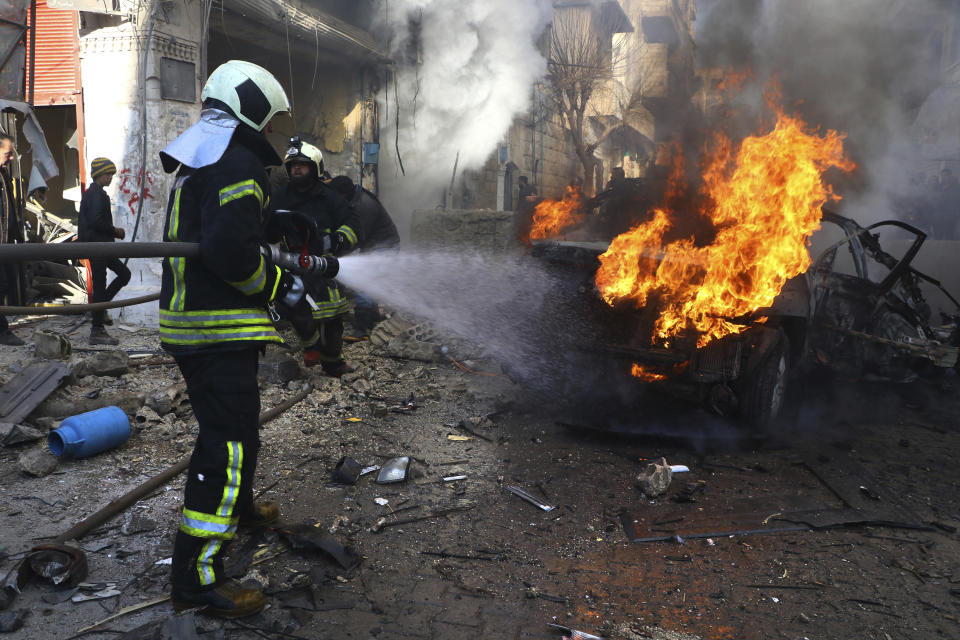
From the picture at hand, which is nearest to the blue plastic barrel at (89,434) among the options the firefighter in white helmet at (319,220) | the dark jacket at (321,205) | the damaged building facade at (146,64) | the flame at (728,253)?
the firefighter in white helmet at (319,220)

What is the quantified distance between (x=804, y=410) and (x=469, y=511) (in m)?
3.87

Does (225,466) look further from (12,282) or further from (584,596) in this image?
(12,282)

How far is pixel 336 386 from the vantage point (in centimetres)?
615

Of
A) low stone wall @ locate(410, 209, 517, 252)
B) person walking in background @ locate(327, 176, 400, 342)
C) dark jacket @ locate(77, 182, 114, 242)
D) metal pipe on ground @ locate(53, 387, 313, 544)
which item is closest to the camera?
metal pipe on ground @ locate(53, 387, 313, 544)

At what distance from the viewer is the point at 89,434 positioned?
163 inches

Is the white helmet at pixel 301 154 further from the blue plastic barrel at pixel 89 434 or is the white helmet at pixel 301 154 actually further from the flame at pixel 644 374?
the flame at pixel 644 374

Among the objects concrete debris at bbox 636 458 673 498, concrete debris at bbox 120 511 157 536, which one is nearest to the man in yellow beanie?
concrete debris at bbox 120 511 157 536

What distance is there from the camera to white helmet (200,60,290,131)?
2.77m

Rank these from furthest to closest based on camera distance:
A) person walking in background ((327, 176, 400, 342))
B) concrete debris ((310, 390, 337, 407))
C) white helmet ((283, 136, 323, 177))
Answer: person walking in background ((327, 176, 400, 342)), white helmet ((283, 136, 323, 177)), concrete debris ((310, 390, 337, 407))

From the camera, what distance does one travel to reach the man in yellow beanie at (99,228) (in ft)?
23.4

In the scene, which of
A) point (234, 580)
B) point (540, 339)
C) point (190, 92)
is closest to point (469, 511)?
point (234, 580)

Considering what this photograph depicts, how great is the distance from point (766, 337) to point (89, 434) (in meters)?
4.77

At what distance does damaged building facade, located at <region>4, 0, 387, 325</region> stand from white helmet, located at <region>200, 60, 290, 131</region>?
19.7 ft

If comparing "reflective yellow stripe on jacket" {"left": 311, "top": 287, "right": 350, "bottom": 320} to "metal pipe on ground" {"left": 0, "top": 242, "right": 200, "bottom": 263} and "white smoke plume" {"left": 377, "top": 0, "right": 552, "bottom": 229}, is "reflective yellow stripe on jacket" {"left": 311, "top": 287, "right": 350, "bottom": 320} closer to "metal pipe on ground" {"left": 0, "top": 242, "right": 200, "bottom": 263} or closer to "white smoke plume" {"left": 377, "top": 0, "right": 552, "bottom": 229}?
"metal pipe on ground" {"left": 0, "top": 242, "right": 200, "bottom": 263}
